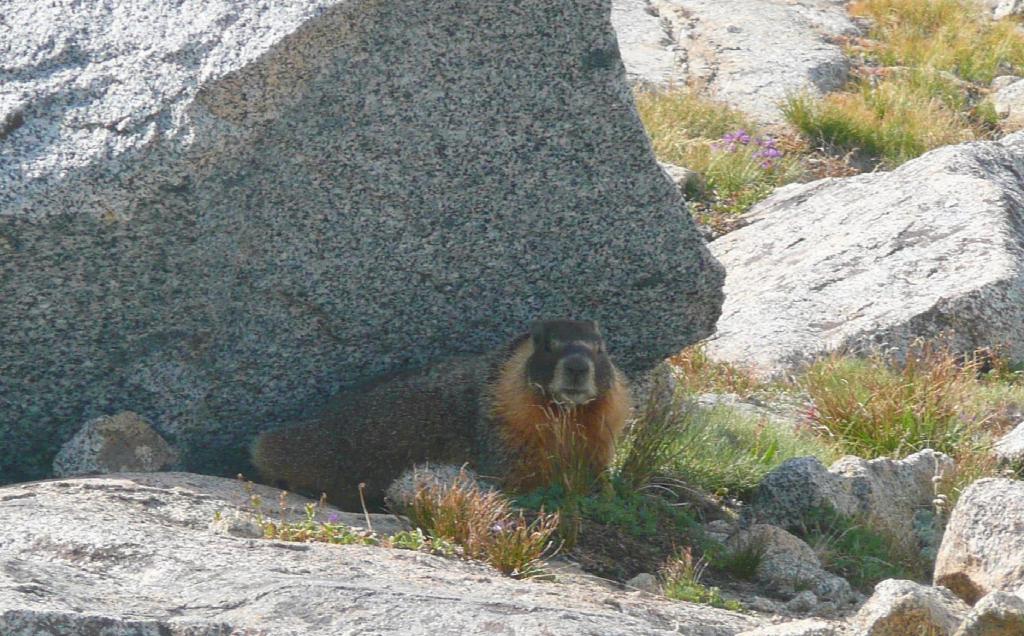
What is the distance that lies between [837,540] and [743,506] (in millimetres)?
866

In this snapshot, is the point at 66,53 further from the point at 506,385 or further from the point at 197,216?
the point at 506,385

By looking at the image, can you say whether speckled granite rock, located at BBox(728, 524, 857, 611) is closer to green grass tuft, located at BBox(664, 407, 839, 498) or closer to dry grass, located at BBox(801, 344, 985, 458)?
green grass tuft, located at BBox(664, 407, 839, 498)

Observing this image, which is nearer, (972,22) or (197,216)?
(197,216)

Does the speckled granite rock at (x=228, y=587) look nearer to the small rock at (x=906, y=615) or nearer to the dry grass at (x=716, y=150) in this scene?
the small rock at (x=906, y=615)

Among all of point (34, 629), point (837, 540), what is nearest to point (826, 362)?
point (837, 540)

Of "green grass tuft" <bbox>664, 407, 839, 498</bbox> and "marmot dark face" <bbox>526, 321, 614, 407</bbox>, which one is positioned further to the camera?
"green grass tuft" <bbox>664, 407, 839, 498</bbox>

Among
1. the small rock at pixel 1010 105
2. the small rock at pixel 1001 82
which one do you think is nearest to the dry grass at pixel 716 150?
the small rock at pixel 1010 105

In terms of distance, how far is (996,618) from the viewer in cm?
433

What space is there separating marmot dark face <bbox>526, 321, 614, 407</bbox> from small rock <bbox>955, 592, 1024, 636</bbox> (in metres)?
2.76

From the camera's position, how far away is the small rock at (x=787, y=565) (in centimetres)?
625

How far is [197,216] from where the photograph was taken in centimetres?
650

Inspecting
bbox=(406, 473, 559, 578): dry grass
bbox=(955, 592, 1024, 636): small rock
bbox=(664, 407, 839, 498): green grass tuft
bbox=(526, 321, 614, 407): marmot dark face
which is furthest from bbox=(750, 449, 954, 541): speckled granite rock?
bbox=(955, 592, 1024, 636): small rock

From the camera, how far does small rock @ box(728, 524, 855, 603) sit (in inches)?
246

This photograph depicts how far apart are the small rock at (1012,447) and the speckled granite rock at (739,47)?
826cm
